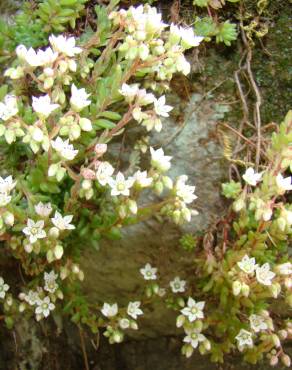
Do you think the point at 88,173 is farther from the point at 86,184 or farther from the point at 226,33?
the point at 226,33

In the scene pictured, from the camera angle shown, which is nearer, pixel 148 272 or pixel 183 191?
pixel 183 191

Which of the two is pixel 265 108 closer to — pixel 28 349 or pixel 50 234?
pixel 50 234

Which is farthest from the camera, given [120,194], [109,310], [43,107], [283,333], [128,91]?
[109,310]

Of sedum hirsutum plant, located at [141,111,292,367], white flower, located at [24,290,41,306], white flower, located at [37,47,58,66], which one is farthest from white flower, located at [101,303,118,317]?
white flower, located at [37,47,58,66]

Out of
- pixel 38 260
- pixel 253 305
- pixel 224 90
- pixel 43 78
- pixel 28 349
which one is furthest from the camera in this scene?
pixel 28 349

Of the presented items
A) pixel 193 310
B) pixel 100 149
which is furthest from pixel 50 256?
pixel 193 310

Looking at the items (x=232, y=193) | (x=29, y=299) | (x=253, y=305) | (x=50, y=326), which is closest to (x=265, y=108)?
(x=232, y=193)
